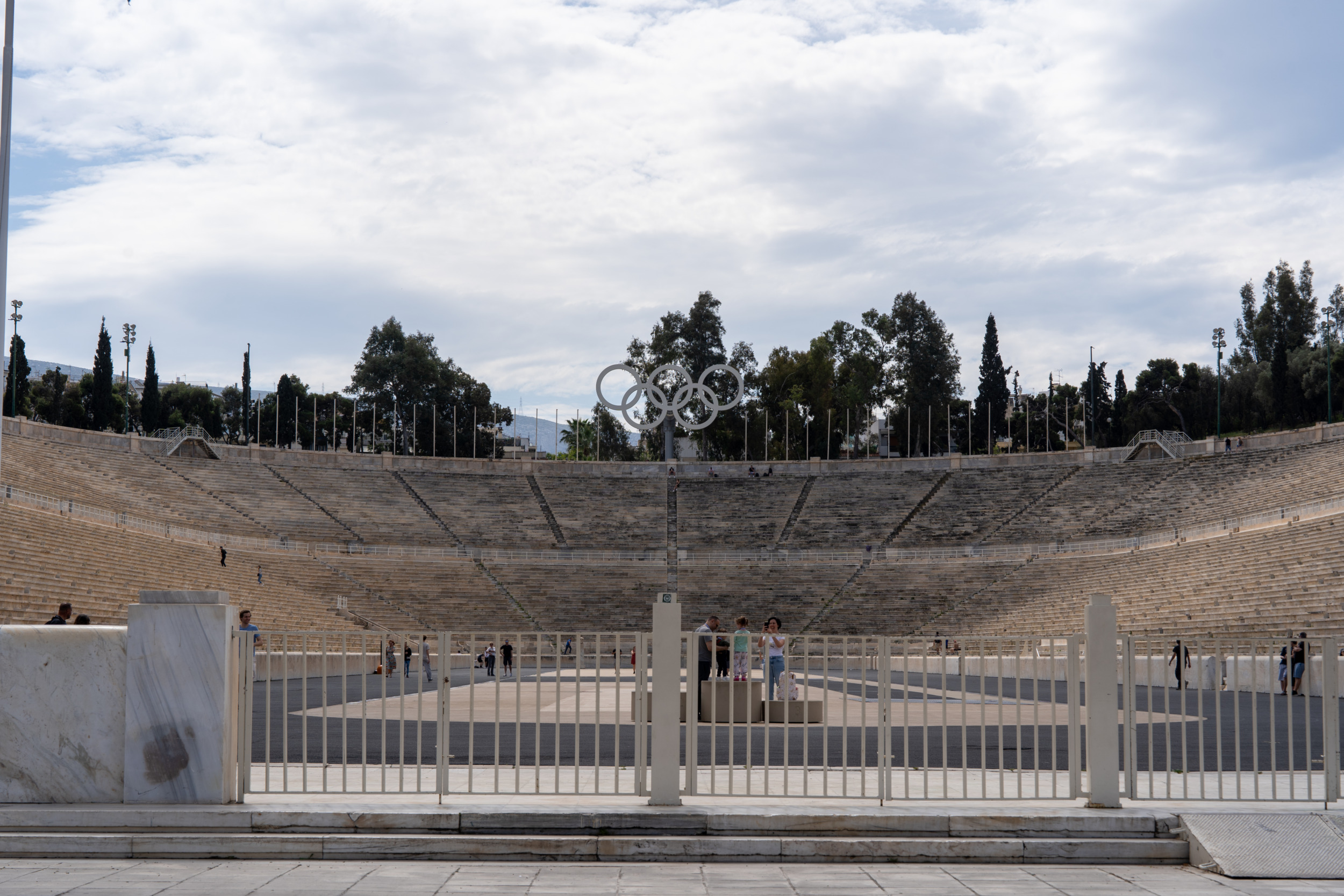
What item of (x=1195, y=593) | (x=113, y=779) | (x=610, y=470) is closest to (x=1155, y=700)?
(x=1195, y=593)

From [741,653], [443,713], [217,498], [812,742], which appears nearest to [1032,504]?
[217,498]

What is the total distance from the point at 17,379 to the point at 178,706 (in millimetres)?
70906

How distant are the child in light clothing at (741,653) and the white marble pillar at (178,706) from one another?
4151 mm

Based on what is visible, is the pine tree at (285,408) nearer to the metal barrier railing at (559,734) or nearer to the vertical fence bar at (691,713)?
the metal barrier railing at (559,734)

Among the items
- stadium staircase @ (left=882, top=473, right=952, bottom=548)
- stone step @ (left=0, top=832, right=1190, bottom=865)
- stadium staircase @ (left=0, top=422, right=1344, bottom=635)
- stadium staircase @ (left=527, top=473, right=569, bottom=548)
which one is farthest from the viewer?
stadium staircase @ (left=527, top=473, right=569, bottom=548)

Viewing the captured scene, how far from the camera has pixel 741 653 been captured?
42.7ft

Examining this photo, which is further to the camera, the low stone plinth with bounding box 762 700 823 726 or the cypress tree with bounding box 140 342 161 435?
the cypress tree with bounding box 140 342 161 435

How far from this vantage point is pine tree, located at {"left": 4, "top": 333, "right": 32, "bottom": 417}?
68.2 metres

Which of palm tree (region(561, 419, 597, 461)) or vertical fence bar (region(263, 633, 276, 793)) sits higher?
palm tree (region(561, 419, 597, 461))

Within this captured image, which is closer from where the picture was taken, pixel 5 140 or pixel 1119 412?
pixel 5 140

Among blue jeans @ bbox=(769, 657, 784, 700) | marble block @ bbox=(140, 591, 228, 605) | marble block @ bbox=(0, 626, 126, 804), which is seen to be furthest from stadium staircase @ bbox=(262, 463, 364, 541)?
marble block @ bbox=(140, 591, 228, 605)

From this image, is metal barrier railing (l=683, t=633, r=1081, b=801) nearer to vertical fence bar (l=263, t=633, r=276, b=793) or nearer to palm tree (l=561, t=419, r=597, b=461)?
vertical fence bar (l=263, t=633, r=276, b=793)

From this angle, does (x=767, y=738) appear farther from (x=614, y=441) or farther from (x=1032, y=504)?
(x=614, y=441)

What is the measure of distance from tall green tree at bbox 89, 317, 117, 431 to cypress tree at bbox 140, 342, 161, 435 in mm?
2110
